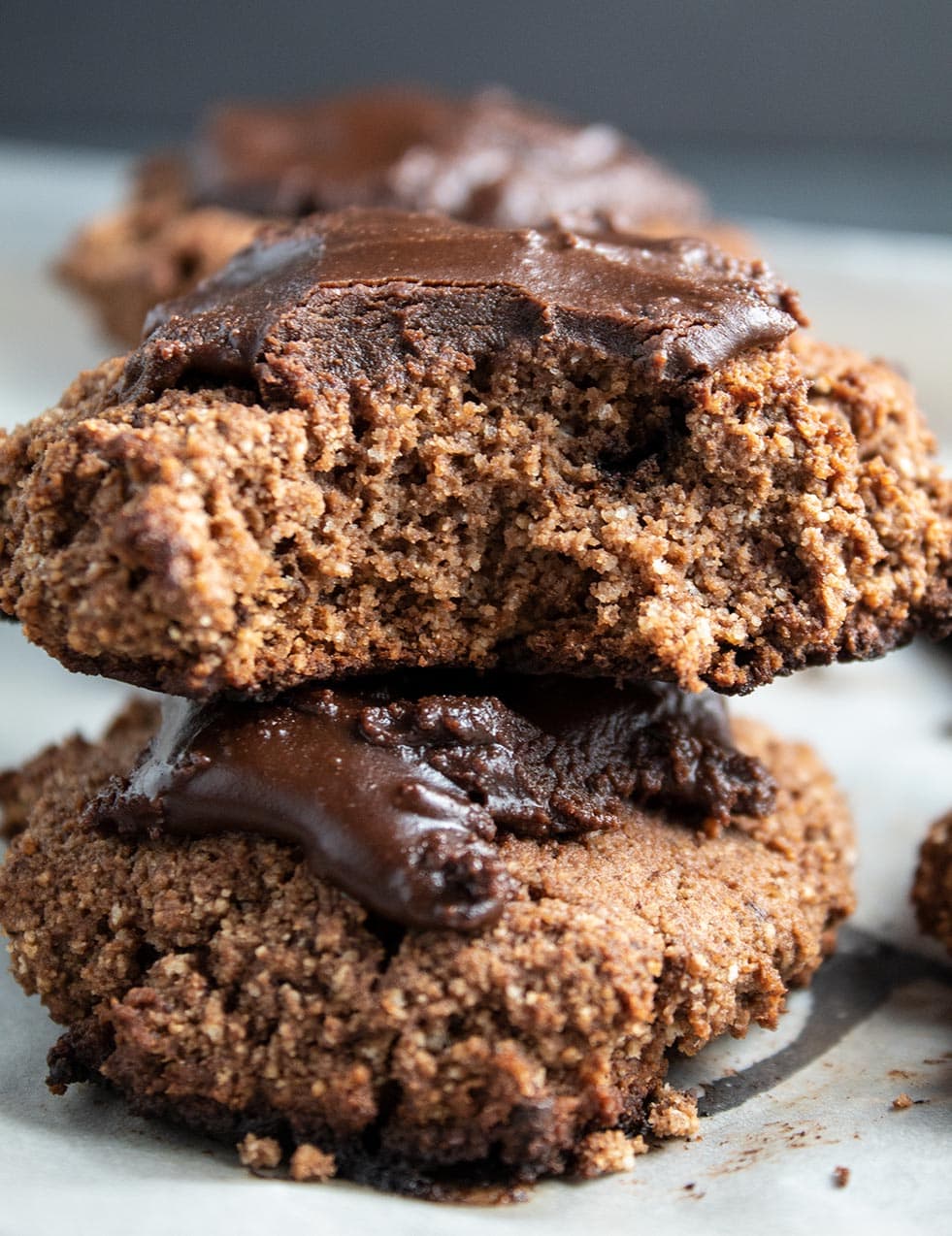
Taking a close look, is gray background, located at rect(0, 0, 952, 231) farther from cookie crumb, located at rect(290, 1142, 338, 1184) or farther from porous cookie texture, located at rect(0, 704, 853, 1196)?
cookie crumb, located at rect(290, 1142, 338, 1184)

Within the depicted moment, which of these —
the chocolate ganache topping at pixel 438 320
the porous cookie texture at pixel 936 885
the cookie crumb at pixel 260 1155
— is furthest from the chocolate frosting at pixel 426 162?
the cookie crumb at pixel 260 1155

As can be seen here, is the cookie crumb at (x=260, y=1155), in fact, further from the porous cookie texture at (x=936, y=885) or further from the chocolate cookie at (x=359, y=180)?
the chocolate cookie at (x=359, y=180)

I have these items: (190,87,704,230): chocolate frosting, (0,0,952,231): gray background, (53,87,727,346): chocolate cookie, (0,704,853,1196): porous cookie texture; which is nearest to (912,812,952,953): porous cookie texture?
(0,704,853,1196): porous cookie texture

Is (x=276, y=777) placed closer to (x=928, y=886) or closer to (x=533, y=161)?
(x=928, y=886)

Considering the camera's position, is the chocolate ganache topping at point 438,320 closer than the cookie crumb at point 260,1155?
No

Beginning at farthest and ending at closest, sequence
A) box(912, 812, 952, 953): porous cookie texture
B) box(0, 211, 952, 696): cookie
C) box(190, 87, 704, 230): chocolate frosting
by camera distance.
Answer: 1. box(190, 87, 704, 230): chocolate frosting
2. box(912, 812, 952, 953): porous cookie texture
3. box(0, 211, 952, 696): cookie

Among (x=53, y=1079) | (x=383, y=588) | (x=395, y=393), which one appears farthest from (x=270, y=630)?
(x=53, y=1079)
